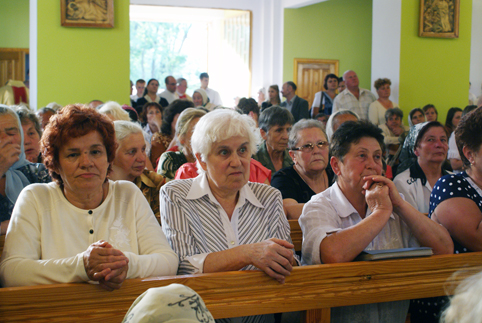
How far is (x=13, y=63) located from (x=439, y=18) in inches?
377

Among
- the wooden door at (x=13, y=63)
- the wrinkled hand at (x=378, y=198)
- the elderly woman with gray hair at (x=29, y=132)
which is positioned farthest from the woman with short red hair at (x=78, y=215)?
the wooden door at (x=13, y=63)

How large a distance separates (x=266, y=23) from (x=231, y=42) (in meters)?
1.27

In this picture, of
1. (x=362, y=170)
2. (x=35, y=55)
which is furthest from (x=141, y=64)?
(x=362, y=170)

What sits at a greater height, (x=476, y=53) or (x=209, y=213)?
(x=476, y=53)

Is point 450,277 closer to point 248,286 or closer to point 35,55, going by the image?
point 248,286

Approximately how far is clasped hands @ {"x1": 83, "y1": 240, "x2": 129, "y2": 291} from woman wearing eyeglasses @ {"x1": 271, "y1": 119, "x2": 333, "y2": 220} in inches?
61.7

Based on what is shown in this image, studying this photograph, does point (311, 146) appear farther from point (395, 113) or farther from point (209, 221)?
point (395, 113)

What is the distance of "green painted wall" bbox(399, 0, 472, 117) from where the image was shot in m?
7.75

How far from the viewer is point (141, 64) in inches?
612

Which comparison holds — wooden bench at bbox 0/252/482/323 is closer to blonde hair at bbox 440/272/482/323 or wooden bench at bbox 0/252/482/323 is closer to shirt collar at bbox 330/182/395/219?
shirt collar at bbox 330/182/395/219

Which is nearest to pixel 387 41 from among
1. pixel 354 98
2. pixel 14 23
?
pixel 354 98

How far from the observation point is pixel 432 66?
793 centimetres

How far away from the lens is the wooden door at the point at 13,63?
37.1 ft

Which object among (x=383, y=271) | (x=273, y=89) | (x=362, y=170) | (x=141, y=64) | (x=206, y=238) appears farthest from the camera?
(x=141, y=64)
